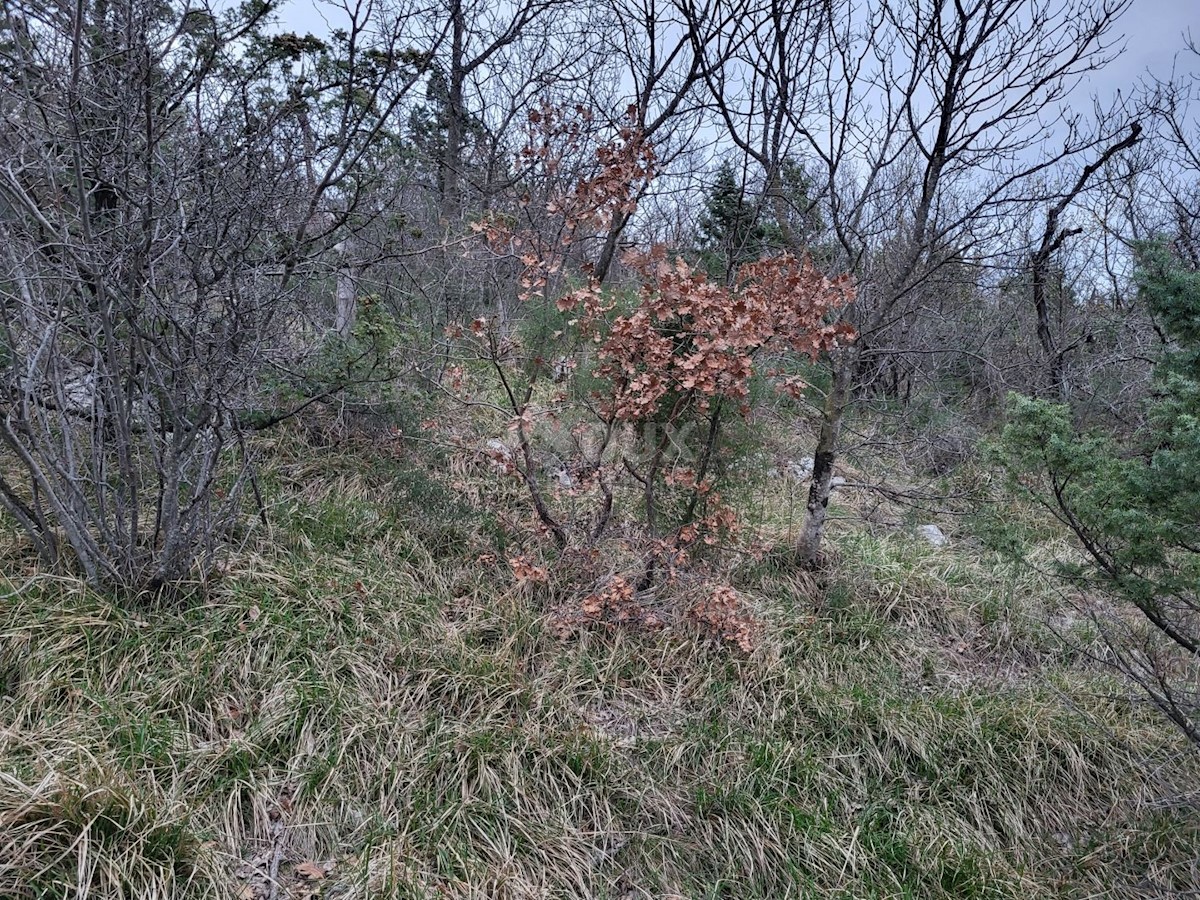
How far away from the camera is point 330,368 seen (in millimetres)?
3844

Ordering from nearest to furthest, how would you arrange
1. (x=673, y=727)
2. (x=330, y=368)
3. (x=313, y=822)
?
(x=313, y=822) < (x=673, y=727) < (x=330, y=368)

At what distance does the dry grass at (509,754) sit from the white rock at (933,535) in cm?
132

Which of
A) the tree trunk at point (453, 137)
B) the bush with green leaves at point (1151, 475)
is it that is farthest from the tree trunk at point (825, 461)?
the tree trunk at point (453, 137)

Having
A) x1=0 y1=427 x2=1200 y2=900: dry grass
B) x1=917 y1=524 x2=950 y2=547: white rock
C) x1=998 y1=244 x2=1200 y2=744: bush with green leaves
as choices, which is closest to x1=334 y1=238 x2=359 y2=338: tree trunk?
x1=0 y1=427 x2=1200 y2=900: dry grass

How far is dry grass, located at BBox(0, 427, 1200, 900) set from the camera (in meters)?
1.97

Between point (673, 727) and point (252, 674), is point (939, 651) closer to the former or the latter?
point (673, 727)

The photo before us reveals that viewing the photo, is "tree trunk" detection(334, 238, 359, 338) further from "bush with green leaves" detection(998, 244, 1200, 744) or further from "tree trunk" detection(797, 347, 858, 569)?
"bush with green leaves" detection(998, 244, 1200, 744)

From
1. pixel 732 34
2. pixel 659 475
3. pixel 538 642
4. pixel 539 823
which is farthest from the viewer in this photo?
pixel 732 34

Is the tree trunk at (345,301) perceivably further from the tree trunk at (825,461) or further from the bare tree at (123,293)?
the tree trunk at (825,461)

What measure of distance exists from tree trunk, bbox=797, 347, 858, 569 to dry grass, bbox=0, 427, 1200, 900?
0.62m

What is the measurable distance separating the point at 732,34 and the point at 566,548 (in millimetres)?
3424

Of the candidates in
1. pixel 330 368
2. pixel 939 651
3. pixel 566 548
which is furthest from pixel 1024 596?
pixel 330 368

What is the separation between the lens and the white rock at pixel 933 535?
461 centimetres

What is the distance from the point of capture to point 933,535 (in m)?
4.73
